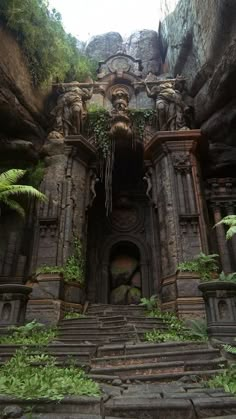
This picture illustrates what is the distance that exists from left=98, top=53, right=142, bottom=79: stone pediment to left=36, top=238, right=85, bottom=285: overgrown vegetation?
34.2 feet

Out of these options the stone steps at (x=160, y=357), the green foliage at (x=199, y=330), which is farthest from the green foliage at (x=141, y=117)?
the stone steps at (x=160, y=357)

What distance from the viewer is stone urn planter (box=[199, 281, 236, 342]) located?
6.77 metres

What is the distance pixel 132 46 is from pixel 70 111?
43.1 ft

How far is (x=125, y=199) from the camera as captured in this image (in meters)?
16.7

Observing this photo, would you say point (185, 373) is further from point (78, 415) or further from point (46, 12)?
point (46, 12)

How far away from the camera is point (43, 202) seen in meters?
11.6

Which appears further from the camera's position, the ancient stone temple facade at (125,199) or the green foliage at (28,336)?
the ancient stone temple facade at (125,199)

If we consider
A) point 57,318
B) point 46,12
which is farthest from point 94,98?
point 57,318

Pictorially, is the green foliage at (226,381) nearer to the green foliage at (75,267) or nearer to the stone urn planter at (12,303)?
the stone urn planter at (12,303)

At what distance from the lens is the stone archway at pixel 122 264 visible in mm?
14484

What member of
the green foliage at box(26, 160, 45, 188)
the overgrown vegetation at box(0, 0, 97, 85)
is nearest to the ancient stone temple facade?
the green foliage at box(26, 160, 45, 188)

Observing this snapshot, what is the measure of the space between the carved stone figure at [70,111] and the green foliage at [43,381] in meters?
9.61

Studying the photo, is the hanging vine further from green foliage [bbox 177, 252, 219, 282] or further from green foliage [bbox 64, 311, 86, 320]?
green foliage [bbox 64, 311, 86, 320]

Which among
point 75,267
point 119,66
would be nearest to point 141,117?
point 119,66
